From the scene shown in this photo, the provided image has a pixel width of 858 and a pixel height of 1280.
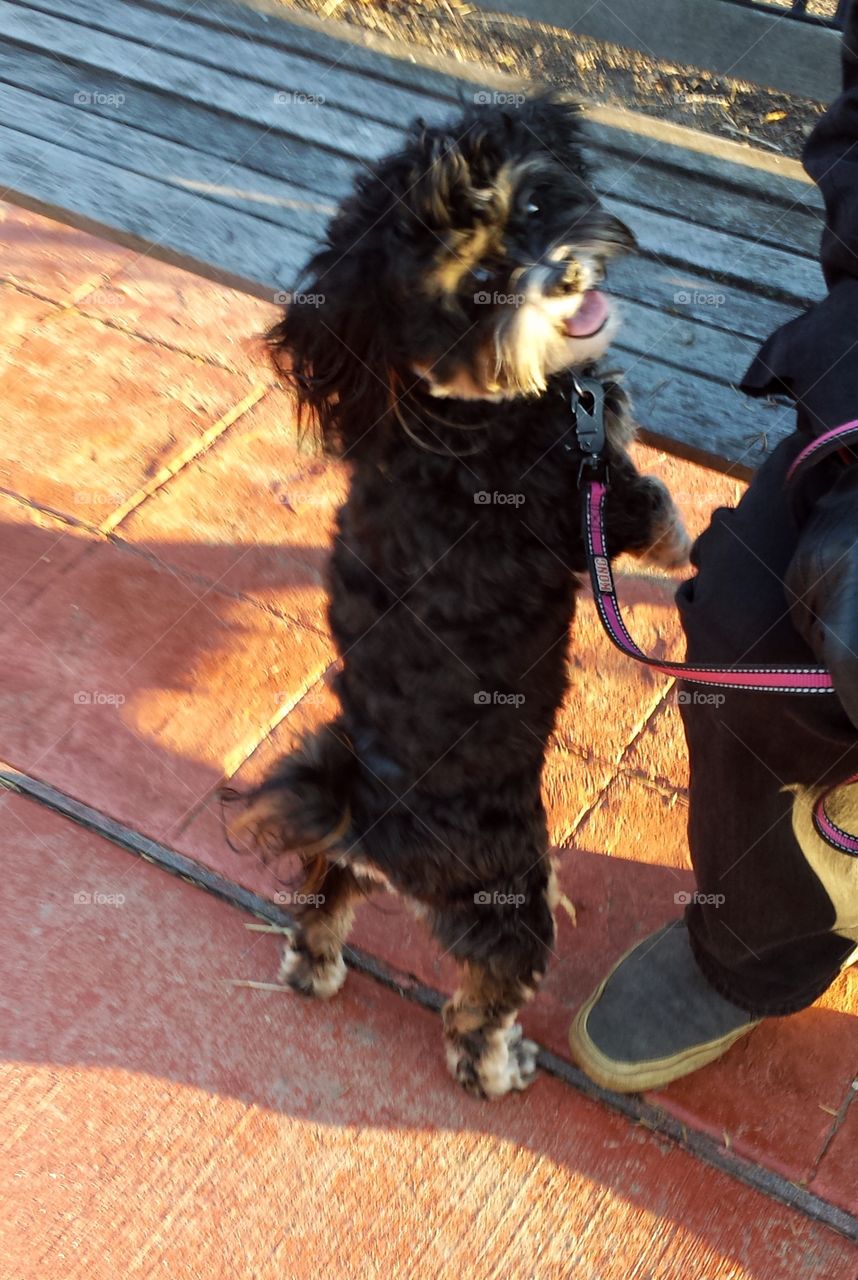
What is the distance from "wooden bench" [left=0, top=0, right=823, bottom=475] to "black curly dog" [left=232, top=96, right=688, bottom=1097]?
1.47 ft

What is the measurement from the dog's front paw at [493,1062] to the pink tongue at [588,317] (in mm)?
1338

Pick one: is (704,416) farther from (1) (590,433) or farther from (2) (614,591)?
(2) (614,591)

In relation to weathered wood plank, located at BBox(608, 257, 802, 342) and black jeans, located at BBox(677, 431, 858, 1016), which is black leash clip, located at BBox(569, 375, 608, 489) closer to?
black jeans, located at BBox(677, 431, 858, 1016)

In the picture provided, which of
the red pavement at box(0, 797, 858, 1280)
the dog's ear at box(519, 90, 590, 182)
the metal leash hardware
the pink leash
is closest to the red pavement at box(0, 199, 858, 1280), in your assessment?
the red pavement at box(0, 797, 858, 1280)

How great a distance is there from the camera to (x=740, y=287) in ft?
8.24

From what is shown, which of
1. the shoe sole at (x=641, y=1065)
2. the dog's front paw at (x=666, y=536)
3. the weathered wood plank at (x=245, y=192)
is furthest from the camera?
the weathered wood plank at (x=245, y=192)

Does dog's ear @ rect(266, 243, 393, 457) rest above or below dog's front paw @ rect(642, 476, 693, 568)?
above

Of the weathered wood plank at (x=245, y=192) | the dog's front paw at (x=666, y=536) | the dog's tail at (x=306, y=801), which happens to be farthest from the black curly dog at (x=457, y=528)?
the weathered wood plank at (x=245, y=192)

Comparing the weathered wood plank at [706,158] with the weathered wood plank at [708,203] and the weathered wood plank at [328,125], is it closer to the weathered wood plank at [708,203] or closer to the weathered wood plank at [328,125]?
the weathered wood plank at [708,203]

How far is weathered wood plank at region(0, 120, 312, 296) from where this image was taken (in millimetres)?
2684

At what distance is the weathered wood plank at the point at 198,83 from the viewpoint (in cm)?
287

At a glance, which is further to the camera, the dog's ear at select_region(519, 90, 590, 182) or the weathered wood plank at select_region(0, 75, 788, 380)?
the weathered wood plank at select_region(0, 75, 788, 380)

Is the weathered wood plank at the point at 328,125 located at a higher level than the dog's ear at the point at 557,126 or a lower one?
lower

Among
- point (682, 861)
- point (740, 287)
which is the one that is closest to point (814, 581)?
point (682, 861)
